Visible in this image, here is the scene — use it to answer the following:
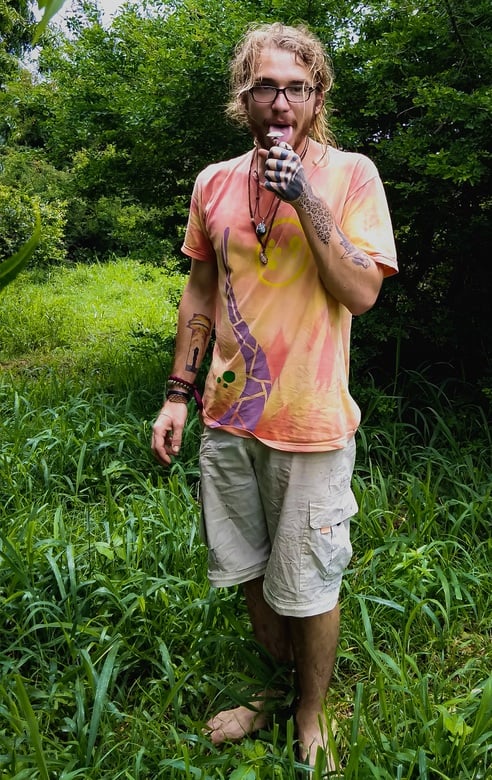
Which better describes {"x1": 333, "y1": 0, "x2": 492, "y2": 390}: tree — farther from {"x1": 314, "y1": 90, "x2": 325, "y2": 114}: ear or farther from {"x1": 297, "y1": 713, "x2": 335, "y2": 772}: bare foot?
{"x1": 297, "y1": 713, "x2": 335, "y2": 772}: bare foot

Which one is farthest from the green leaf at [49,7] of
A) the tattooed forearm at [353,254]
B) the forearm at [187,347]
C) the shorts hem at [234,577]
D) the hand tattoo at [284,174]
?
the shorts hem at [234,577]

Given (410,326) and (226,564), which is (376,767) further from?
(410,326)

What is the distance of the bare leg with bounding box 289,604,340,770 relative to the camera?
1.79 meters

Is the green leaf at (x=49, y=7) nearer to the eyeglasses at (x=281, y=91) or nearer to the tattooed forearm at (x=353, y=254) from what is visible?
the tattooed forearm at (x=353, y=254)

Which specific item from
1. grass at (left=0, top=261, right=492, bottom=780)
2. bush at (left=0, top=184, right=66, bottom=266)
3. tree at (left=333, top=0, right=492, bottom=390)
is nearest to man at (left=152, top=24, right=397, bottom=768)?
grass at (left=0, top=261, right=492, bottom=780)

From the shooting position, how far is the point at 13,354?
5785mm

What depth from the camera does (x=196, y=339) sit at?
1945 mm

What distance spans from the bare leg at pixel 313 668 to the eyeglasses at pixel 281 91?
1.26 meters

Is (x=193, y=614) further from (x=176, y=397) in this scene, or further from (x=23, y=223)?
(x=23, y=223)

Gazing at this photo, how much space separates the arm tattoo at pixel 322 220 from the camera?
1395mm

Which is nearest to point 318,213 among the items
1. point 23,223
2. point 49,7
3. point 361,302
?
point 361,302

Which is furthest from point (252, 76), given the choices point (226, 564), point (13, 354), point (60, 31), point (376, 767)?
point (13, 354)

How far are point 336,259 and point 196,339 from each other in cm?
61

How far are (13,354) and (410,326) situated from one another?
11.8ft
